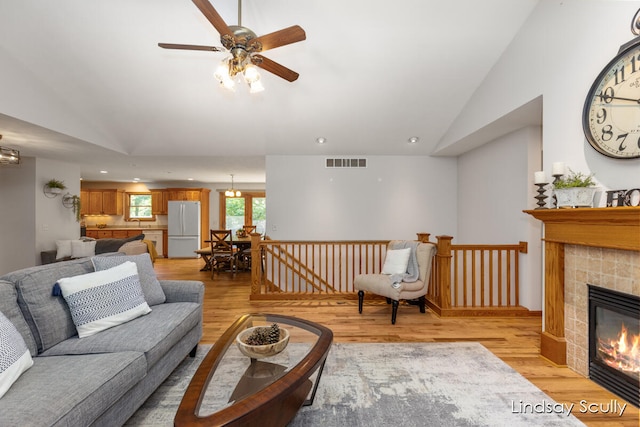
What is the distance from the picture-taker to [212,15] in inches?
69.8

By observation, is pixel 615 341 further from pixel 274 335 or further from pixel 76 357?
pixel 76 357

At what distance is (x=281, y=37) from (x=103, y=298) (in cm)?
217

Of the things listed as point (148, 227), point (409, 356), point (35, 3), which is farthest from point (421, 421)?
point (148, 227)

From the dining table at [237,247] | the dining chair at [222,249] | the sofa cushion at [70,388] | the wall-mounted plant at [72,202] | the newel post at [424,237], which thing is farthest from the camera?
the dining table at [237,247]

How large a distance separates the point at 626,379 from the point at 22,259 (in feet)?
27.3

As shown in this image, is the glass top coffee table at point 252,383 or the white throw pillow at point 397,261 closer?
the glass top coffee table at point 252,383

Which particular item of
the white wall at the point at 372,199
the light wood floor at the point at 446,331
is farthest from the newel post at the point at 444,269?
the white wall at the point at 372,199

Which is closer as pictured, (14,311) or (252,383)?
(252,383)

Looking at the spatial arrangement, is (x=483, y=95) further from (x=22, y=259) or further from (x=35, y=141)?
(x=22, y=259)

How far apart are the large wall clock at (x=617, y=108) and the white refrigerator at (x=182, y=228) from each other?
A: 328 inches

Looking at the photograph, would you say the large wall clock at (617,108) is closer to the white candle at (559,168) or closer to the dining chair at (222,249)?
the white candle at (559,168)

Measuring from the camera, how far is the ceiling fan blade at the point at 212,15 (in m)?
1.68

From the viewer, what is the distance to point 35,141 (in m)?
4.12

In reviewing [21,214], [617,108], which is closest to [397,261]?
[617,108]
